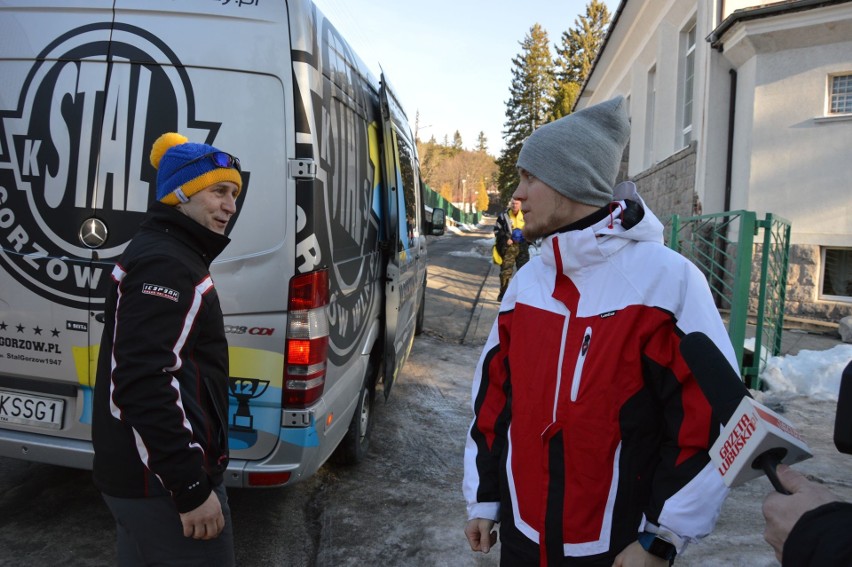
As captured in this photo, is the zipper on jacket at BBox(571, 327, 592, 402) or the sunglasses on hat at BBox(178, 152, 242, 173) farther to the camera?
the sunglasses on hat at BBox(178, 152, 242, 173)

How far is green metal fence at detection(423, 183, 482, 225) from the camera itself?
4108 cm

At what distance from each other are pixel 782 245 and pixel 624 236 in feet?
22.0

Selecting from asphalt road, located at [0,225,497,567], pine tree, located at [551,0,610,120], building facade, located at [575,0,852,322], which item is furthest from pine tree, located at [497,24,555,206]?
asphalt road, located at [0,225,497,567]

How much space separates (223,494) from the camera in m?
2.03

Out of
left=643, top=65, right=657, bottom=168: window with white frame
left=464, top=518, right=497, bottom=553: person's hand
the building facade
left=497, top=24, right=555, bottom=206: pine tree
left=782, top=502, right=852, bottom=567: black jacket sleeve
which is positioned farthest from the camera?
left=497, top=24, right=555, bottom=206: pine tree

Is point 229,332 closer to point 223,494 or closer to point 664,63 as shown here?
point 223,494

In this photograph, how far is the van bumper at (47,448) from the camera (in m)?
2.97

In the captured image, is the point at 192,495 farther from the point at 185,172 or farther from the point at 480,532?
the point at 185,172

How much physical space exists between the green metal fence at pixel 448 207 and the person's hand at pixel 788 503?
28.3 meters

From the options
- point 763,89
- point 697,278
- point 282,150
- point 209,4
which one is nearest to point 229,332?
point 282,150

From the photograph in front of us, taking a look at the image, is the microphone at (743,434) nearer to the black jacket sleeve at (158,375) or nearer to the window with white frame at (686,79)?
the black jacket sleeve at (158,375)

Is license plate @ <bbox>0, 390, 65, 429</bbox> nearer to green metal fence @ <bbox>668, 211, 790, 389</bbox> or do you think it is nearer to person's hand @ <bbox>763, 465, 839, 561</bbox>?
person's hand @ <bbox>763, 465, 839, 561</bbox>

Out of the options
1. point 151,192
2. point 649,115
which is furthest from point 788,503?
point 649,115

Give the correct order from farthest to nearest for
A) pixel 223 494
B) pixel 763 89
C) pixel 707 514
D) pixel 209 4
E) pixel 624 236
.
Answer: pixel 763 89
pixel 209 4
pixel 223 494
pixel 624 236
pixel 707 514
